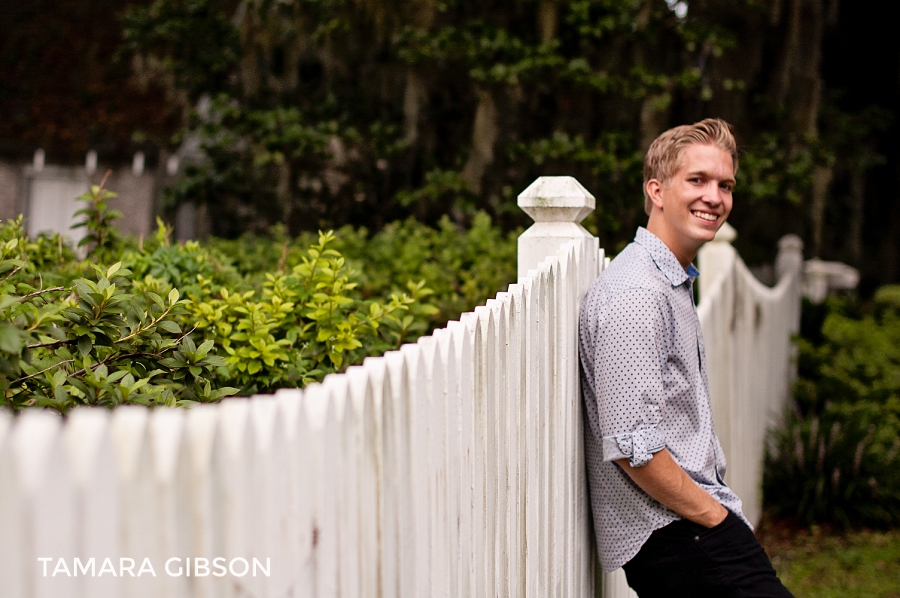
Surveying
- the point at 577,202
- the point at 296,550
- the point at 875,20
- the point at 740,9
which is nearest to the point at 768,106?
the point at 740,9

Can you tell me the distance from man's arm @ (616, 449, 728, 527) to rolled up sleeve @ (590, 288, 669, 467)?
4 cm

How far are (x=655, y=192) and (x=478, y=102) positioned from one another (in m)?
5.71

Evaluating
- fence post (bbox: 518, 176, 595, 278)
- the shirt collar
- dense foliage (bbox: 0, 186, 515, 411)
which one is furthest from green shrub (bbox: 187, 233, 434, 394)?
the shirt collar

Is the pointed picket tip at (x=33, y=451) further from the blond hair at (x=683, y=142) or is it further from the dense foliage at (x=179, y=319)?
the blond hair at (x=683, y=142)

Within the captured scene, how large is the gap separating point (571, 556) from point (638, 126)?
20.0ft

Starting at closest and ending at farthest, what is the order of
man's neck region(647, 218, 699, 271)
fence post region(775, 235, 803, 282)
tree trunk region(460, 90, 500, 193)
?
man's neck region(647, 218, 699, 271)
fence post region(775, 235, 803, 282)
tree trunk region(460, 90, 500, 193)

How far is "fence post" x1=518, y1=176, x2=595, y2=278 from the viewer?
8.50ft

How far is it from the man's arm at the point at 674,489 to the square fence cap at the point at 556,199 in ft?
2.64

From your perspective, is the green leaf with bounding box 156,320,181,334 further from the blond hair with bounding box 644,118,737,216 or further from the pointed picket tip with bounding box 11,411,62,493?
the blond hair with bounding box 644,118,737,216

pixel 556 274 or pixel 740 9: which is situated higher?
pixel 740 9

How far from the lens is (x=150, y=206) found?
36.8 feet

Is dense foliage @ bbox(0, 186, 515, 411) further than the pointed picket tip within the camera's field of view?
Yes

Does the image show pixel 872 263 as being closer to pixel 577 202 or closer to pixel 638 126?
pixel 638 126

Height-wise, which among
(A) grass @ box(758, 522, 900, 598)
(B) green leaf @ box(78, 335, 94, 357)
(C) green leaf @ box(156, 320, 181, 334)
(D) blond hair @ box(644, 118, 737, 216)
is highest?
(D) blond hair @ box(644, 118, 737, 216)
